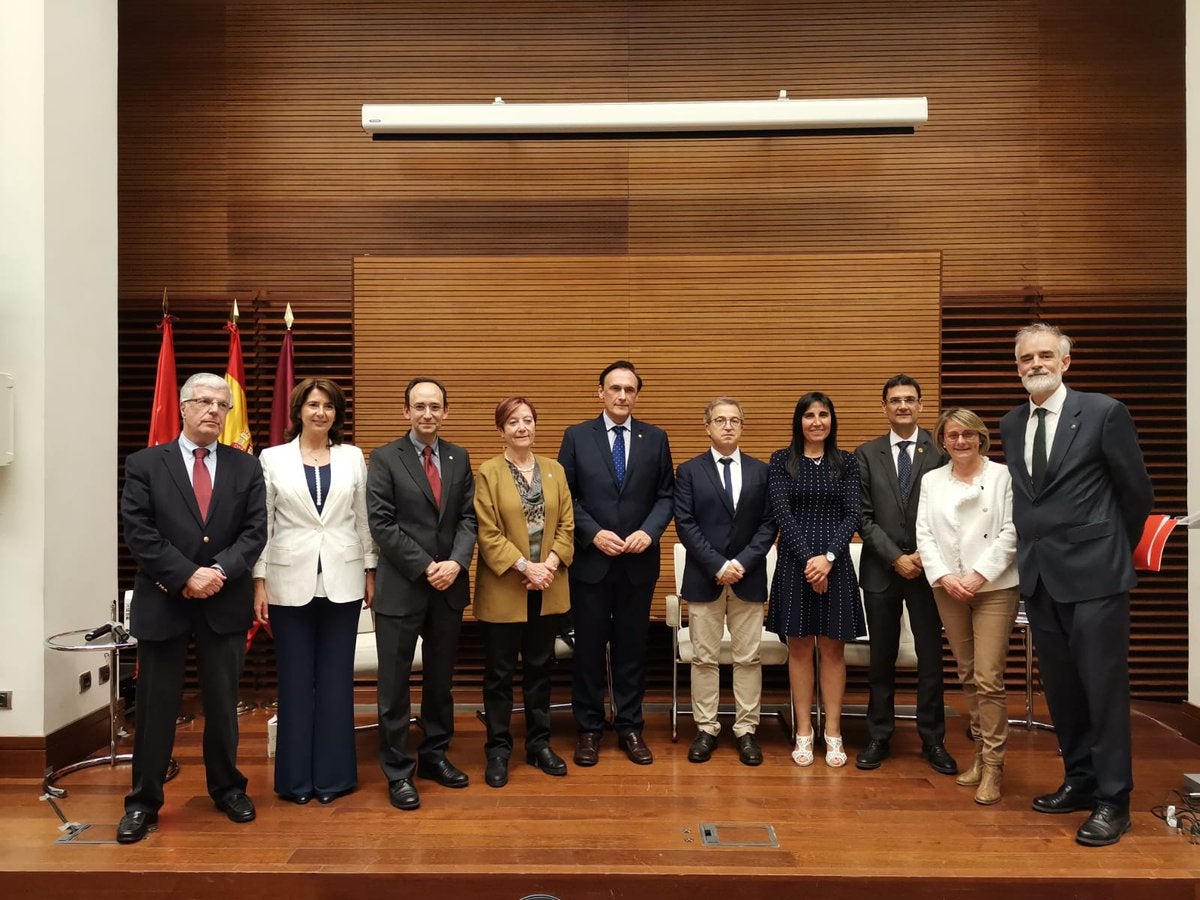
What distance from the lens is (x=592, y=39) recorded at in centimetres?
541

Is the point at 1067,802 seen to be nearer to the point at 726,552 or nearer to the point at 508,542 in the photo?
the point at 726,552

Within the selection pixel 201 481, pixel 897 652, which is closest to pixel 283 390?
pixel 201 481

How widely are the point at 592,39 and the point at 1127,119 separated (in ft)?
11.1

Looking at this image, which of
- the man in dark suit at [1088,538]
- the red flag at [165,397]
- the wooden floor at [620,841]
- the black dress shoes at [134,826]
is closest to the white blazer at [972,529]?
the man in dark suit at [1088,538]

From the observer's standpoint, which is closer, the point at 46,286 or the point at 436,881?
the point at 436,881

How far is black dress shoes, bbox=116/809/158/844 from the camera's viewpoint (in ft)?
10.1

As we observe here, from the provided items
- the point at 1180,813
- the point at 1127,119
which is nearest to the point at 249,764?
the point at 1180,813

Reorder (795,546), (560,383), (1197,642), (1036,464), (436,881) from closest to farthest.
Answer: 1. (436,881)
2. (1036,464)
3. (795,546)
4. (1197,642)
5. (560,383)

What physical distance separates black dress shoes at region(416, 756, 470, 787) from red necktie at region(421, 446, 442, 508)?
113 centimetres

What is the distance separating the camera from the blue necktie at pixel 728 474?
396 cm

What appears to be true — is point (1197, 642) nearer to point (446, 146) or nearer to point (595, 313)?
point (595, 313)

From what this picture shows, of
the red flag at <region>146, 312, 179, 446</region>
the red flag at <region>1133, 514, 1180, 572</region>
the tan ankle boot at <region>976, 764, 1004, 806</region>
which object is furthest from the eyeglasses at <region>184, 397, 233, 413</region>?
the red flag at <region>1133, 514, 1180, 572</region>

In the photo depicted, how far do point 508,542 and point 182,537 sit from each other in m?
1.26

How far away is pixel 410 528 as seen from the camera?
349 centimetres
